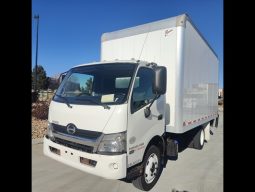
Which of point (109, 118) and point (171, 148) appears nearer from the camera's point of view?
point (109, 118)

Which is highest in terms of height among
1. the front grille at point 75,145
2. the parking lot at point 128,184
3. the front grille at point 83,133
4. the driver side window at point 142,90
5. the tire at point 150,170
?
the driver side window at point 142,90

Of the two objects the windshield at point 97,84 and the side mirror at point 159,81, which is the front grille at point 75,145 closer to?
the windshield at point 97,84

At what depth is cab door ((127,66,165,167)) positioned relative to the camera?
3281mm

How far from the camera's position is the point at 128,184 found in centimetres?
388

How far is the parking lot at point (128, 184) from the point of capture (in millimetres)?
3749

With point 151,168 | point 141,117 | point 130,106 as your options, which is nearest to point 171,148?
point 151,168

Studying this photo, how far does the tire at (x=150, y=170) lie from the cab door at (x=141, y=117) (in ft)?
0.77

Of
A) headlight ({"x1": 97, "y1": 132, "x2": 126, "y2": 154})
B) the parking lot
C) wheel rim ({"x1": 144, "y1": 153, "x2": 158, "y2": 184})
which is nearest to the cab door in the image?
headlight ({"x1": 97, "y1": 132, "x2": 126, "y2": 154})

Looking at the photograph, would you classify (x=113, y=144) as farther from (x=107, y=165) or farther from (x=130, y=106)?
(x=130, y=106)

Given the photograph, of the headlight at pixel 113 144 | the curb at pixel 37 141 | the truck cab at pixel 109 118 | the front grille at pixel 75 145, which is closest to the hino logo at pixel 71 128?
the truck cab at pixel 109 118

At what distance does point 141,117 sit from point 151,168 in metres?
0.99

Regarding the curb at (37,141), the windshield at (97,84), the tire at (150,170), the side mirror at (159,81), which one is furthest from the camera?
the curb at (37,141)

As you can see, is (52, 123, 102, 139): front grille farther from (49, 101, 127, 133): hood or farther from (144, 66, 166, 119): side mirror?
(144, 66, 166, 119): side mirror
